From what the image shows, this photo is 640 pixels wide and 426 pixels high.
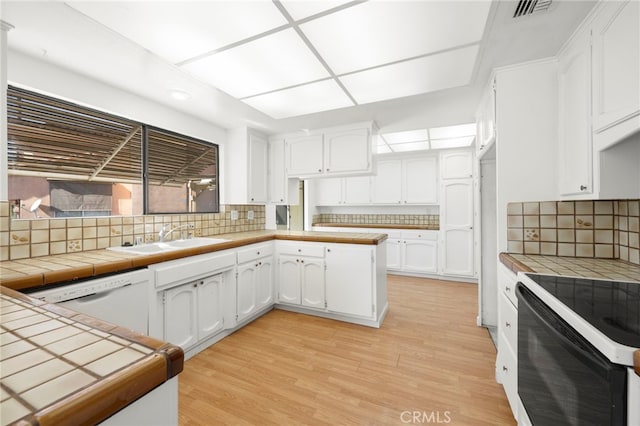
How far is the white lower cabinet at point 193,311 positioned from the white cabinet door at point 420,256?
3.21 metres

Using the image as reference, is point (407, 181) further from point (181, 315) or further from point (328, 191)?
point (181, 315)

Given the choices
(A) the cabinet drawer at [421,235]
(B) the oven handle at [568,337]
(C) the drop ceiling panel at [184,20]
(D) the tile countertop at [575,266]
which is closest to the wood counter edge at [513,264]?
(D) the tile countertop at [575,266]

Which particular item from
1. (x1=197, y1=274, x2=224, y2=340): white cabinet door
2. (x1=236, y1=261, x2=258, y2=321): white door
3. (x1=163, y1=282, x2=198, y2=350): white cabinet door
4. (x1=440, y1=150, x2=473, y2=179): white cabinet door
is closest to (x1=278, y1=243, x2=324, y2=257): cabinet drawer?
(x1=236, y1=261, x2=258, y2=321): white door

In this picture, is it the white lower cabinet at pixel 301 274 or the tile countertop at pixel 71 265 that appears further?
the white lower cabinet at pixel 301 274

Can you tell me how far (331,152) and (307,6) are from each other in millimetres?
1964

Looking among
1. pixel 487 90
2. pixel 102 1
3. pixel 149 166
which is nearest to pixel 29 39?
pixel 102 1

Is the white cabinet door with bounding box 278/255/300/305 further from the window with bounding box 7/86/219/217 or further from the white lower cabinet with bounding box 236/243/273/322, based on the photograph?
the window with bounding box 7/86/219/217

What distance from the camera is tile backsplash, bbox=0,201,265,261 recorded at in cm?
161

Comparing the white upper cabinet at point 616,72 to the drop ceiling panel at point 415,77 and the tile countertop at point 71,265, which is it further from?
the tile countertop at point 71,265

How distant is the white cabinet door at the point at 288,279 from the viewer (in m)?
2.96

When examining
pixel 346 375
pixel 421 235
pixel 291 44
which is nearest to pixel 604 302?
pixel 346 375

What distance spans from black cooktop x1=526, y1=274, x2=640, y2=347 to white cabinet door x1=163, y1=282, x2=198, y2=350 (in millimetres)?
2234

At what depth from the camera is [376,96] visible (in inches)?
87.4

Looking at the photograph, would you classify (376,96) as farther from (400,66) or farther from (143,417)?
(143,417)
